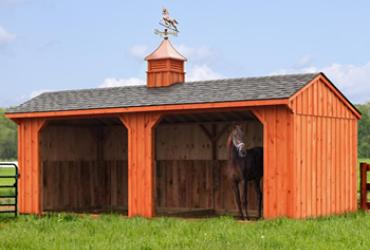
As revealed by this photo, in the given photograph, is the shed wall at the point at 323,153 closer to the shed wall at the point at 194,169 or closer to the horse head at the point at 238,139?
the horse head at the point at 238,139

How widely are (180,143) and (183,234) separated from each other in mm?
8221

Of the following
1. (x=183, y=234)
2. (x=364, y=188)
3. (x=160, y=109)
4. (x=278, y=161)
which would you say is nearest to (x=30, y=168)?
(x=160, y=109)

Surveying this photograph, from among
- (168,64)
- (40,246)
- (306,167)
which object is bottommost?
(40,246)

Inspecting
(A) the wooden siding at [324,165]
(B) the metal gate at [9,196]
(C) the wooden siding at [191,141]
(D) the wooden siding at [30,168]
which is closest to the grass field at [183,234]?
(A) the wooden siding at [324,165]

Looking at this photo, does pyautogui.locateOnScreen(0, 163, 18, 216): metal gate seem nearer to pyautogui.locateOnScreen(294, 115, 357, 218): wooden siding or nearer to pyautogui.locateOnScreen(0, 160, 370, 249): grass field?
pyautogui.locateOnScreen(0, 160, 370, 249): grass field

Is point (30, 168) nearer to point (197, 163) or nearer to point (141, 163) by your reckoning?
point (141, 163)

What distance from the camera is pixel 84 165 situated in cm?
2331

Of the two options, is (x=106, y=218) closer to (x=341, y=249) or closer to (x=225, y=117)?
(x=225, y=117)

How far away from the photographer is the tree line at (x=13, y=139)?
99.9m

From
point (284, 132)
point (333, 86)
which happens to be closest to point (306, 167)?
point (284, 132)

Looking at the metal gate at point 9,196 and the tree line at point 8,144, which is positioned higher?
the tree line at point 8,144

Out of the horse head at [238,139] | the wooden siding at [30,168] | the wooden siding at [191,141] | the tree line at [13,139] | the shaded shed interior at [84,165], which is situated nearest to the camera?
the horse head at [238,139]

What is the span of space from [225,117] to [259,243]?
325 inches

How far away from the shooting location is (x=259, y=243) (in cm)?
1302
